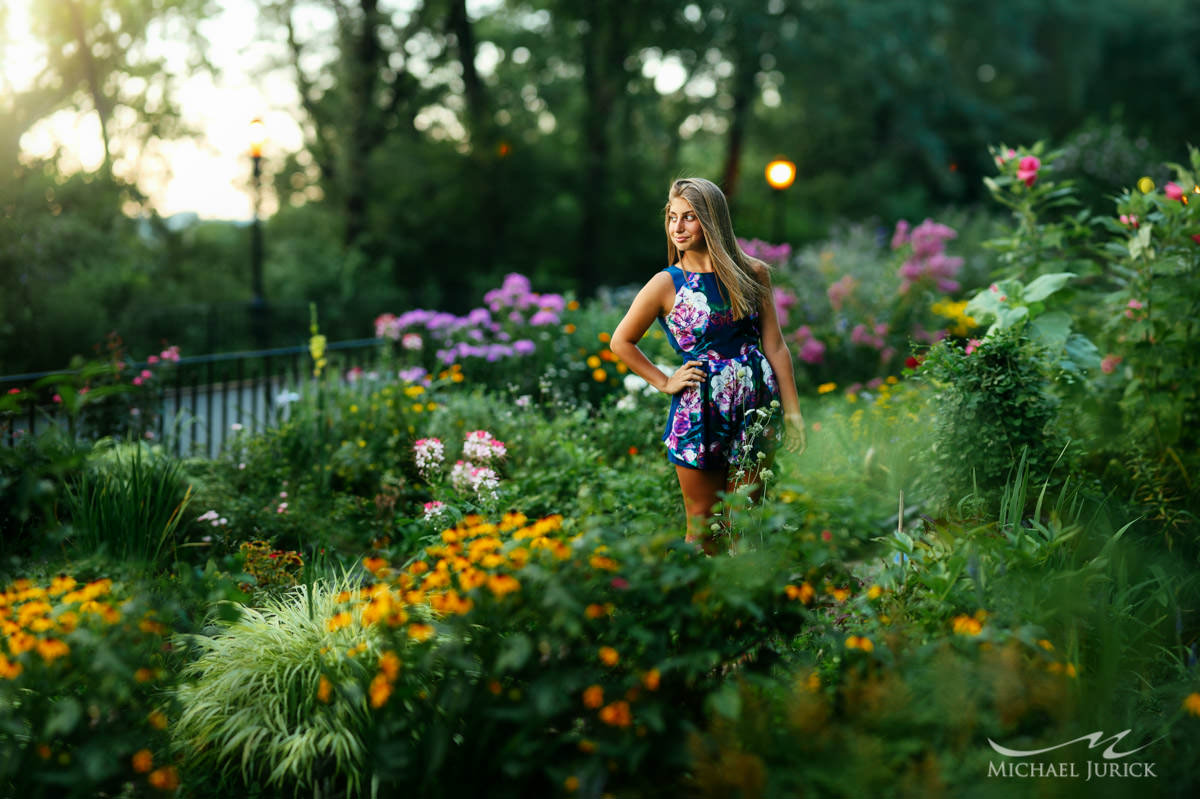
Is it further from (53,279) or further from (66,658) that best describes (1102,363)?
(53,279)

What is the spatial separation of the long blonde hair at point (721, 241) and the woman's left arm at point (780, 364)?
8cm

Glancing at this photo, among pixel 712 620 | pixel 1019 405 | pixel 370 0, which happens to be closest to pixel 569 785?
pixel 712 620

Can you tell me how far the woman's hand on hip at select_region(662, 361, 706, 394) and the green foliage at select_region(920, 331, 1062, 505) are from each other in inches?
52.3

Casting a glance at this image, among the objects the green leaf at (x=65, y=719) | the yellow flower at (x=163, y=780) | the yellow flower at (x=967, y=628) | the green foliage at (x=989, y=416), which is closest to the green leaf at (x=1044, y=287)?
the green foliage at (x=989, y=416)

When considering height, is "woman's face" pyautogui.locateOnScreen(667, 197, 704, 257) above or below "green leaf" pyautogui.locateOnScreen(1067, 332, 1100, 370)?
above

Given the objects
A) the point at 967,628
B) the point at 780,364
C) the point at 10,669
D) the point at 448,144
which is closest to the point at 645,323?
the point at 780,364

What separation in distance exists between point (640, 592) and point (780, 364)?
169cm

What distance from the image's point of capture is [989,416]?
4.05 meters

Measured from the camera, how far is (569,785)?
6.86ft

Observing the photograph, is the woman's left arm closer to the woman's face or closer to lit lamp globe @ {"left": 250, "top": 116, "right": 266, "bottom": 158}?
the woman's face

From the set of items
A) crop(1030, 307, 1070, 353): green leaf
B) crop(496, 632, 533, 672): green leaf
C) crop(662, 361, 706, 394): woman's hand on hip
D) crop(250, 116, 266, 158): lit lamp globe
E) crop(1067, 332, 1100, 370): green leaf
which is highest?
crop(250, 116, 266, 158): lit lamp globe

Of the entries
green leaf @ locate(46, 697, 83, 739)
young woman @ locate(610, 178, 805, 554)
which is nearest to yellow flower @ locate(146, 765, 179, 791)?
green leaf @ locate(46, 697, 83, 739)

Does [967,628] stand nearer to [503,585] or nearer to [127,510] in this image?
[503,585]

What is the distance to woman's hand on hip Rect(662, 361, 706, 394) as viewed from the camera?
11.8 ft
